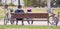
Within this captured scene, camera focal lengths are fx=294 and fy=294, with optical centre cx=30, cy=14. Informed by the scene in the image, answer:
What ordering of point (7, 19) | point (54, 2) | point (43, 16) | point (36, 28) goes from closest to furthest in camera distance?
point (36, 28) → point (43, 16) → point (7, 19) → point (54, 2)

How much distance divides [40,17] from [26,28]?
1784 millimetres

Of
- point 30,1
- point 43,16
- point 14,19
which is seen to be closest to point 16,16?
point 14,19

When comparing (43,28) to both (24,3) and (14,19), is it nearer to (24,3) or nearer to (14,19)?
(14,19)

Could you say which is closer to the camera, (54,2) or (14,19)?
(14,19)

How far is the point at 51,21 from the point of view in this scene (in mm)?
16328

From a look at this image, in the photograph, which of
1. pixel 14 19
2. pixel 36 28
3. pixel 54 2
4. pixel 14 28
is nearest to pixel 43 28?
pixel 36 28

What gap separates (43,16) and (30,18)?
0.68 metres

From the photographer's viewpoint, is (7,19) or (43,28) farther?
(7,19)

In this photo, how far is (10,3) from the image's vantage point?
3158 cm

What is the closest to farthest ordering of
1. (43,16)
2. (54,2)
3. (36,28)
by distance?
(36,28) < (43,16) < (54,2)

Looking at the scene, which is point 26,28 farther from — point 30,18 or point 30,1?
point 30,1

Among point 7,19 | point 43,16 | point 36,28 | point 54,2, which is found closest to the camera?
point 36,28

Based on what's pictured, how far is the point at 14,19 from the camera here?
606 inches

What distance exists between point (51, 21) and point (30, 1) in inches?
579
